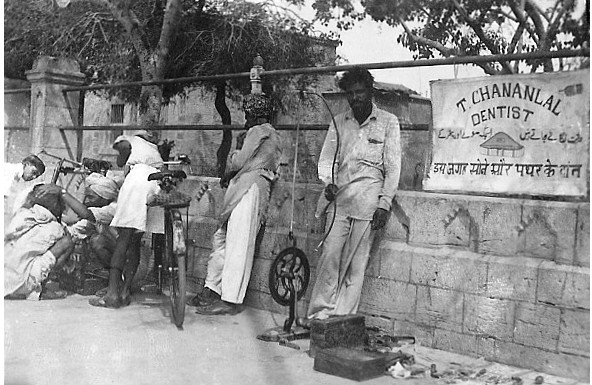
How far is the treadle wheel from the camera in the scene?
523 cm

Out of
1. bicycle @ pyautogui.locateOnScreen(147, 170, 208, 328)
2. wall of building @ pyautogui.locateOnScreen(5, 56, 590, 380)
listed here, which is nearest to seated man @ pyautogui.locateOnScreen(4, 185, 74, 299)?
bicycle @ pyautogui.locateOnScreen(147, 170, 208, 328)

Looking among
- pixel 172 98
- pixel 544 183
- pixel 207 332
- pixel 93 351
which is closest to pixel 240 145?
pixel 172 98

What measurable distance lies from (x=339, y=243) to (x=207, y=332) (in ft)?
3.52

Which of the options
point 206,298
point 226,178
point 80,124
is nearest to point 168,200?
point 226,178

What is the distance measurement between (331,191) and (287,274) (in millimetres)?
639

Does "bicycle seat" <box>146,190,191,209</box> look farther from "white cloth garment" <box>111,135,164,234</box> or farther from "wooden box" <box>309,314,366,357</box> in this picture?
"wooden box" <box>309,314,366,357</box>

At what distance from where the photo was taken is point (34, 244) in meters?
6.08

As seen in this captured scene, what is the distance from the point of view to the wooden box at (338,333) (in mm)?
4480

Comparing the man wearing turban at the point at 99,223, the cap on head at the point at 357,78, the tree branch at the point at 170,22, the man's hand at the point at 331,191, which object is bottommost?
the man wearing turban at the point at 99,223

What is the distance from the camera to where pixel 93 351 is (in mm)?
4750

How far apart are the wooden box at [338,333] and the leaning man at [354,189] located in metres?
0.32

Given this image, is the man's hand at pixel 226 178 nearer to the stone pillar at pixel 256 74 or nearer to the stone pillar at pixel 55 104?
the stone pillar at pixel 256 74

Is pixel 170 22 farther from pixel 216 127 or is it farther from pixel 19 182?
pixel 19 182

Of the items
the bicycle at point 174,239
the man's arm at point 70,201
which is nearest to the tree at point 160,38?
the man's arm at point 70,201
